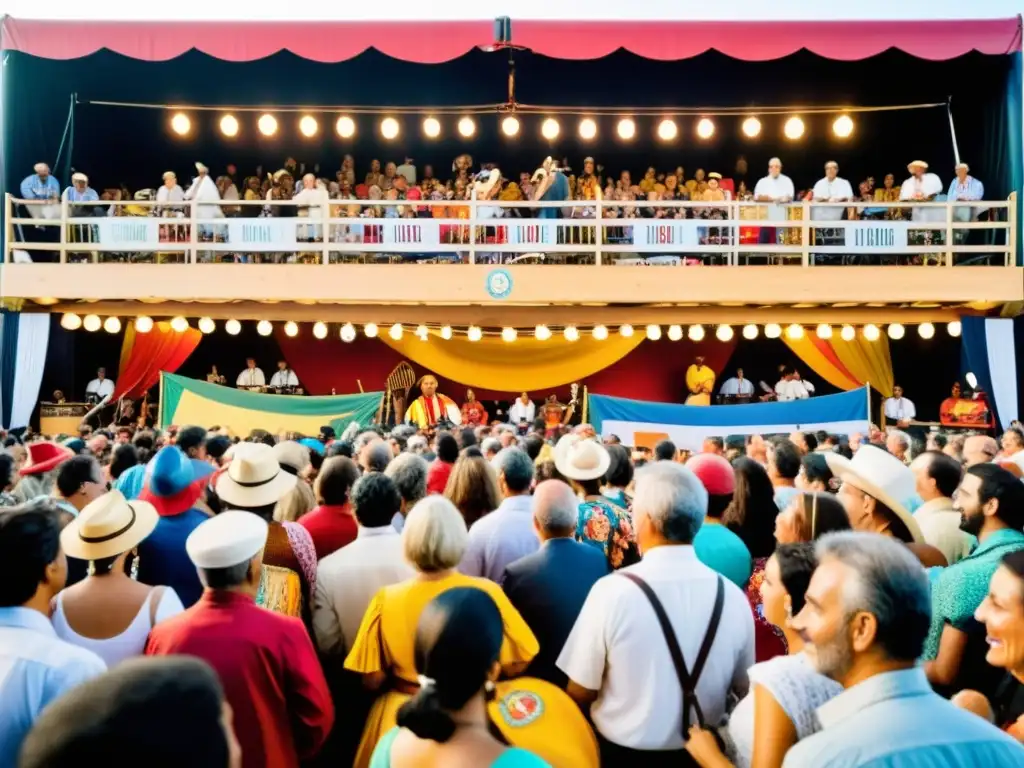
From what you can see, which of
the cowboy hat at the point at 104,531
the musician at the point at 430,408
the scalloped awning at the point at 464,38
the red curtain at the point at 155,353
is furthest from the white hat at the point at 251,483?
the red curtain at the point at 155,353

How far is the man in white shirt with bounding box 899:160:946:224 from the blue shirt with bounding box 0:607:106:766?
1379 cm

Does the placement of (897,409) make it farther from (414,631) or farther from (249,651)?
(249,651)

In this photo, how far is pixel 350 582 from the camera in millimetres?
3787

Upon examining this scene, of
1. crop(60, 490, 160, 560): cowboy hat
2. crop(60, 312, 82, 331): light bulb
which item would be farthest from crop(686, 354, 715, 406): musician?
crop(60, 490, 160, 560): cowboy hat

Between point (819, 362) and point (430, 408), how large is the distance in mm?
6992

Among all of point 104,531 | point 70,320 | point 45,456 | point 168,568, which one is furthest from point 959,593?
point 70,320

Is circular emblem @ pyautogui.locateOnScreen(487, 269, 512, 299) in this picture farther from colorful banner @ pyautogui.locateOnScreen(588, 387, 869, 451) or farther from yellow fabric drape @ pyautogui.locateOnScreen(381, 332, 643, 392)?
colorful banner @ pyautogui.locateOnScreen(588, 387, 869, 451)

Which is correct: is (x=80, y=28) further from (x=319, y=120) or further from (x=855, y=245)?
(x=855, y=245)

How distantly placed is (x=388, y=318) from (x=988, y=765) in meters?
13.0

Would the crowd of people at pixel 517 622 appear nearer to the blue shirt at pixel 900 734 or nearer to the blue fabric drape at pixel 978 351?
the blue shirt at pixel 900 734

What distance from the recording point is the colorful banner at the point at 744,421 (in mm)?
11273

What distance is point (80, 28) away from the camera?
13.8 metres

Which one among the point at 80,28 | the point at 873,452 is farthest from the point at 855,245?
the point at 80,28

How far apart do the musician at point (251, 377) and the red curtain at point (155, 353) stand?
107 centimetres
